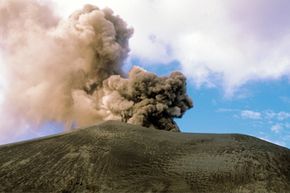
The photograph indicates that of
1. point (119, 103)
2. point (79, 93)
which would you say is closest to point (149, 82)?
point (119, 103)

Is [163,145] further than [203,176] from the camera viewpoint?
Yes

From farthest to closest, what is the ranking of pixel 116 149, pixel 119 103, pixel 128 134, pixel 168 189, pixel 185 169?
pixel 119 103 → pixel 128 134 → pixel 116 149 → pixel 185 169 → pixel 168 189

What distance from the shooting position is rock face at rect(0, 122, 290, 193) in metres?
33.7

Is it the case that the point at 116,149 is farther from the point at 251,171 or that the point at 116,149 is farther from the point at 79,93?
the point at 79,93

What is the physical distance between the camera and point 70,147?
38.1 m

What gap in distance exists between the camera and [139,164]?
3694 centimetres

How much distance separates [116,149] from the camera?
38.3 m

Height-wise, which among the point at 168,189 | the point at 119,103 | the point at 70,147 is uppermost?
the point at 119,103

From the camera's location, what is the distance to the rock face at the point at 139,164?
3372 cm

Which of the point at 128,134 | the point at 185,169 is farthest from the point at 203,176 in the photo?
the point at 128,134

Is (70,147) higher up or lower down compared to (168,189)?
higher up

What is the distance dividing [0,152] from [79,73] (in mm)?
55011

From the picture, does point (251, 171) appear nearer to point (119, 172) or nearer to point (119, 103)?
point (119, 172)

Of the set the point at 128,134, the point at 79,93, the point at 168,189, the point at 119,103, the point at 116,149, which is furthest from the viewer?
the point at 79,93
